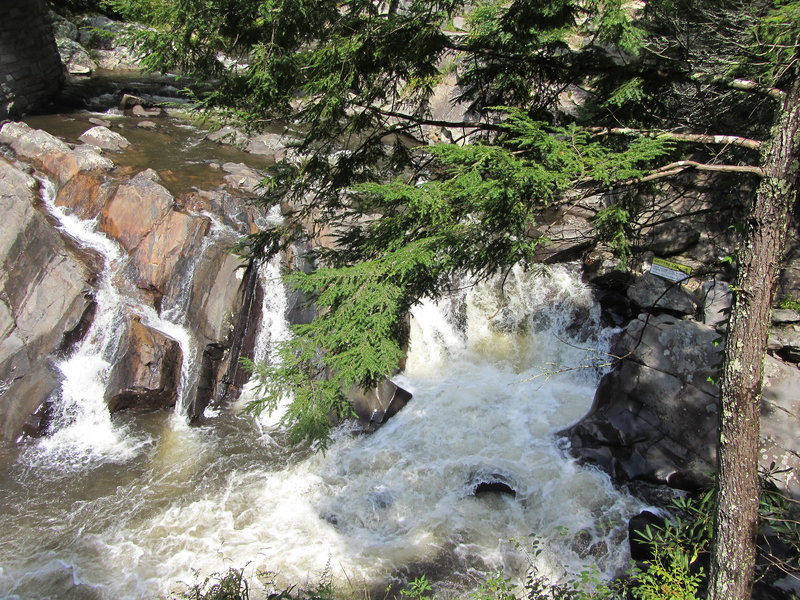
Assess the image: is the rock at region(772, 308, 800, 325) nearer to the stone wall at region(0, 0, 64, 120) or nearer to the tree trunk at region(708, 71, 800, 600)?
the tree trunk at region(708, 71, 800, 600)

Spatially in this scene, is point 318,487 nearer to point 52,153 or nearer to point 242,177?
point 242,177

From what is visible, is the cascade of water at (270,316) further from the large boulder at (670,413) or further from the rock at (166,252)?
the large boulder at (670,413)

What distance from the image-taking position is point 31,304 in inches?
383

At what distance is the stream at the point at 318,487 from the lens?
7.40 meters

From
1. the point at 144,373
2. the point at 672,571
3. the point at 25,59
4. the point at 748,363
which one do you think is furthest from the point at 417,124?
the point at 25,59

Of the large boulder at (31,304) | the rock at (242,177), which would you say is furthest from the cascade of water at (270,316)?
the large boulder at (31,304)

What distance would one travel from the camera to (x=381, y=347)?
15.9 feet

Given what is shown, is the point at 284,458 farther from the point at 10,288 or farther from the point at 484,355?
the point at 10,288

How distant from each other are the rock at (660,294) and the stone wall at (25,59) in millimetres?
16990

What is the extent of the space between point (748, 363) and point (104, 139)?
14.9 meters

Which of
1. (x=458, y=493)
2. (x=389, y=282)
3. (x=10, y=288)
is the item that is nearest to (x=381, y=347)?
(x=389, y=282)

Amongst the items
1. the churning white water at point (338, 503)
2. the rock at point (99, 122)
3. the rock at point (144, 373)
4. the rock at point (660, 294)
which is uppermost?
the rock at point (99, 122)

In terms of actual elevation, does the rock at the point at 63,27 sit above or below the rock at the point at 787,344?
above

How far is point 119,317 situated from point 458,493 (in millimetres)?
6820
